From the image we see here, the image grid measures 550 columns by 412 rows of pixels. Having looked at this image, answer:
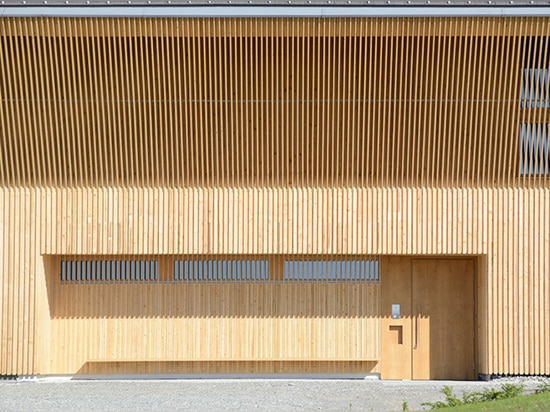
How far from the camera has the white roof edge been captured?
1784cm

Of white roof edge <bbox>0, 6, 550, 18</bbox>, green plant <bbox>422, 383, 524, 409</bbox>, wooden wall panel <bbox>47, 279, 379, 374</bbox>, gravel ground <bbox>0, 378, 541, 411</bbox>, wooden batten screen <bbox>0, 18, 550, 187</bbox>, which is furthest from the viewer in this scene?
wooden wall panel <bbox>47, 279, 379, 374</bbox>

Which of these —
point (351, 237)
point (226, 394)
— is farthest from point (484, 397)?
point (351, 237)

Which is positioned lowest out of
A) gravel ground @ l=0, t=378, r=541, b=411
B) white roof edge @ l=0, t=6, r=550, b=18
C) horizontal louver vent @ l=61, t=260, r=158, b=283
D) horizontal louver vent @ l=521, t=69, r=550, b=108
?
gravel ground @ l=0, t=378, r=541, b=411

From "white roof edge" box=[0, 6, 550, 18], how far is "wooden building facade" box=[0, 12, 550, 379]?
15 cm

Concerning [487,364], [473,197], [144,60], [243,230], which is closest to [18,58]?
[144,60]

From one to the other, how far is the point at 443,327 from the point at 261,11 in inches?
284

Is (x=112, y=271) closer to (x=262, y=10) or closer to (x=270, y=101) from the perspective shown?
(x=270, y=101)

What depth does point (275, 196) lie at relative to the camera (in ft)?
64.8

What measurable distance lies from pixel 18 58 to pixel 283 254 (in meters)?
6.10

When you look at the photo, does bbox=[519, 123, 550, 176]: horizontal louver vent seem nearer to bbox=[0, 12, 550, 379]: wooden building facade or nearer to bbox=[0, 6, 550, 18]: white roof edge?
bbox=[0, 12, 550, 379]: wooden building facade

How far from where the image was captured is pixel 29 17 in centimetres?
1797

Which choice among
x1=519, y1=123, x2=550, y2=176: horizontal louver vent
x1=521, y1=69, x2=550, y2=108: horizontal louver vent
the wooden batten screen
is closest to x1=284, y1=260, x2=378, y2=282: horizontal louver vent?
the wooden batten screen

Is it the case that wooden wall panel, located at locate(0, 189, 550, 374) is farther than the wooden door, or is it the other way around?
the wooden door

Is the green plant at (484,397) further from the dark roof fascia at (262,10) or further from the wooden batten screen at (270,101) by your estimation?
the dark roof fascia at (262,10)
